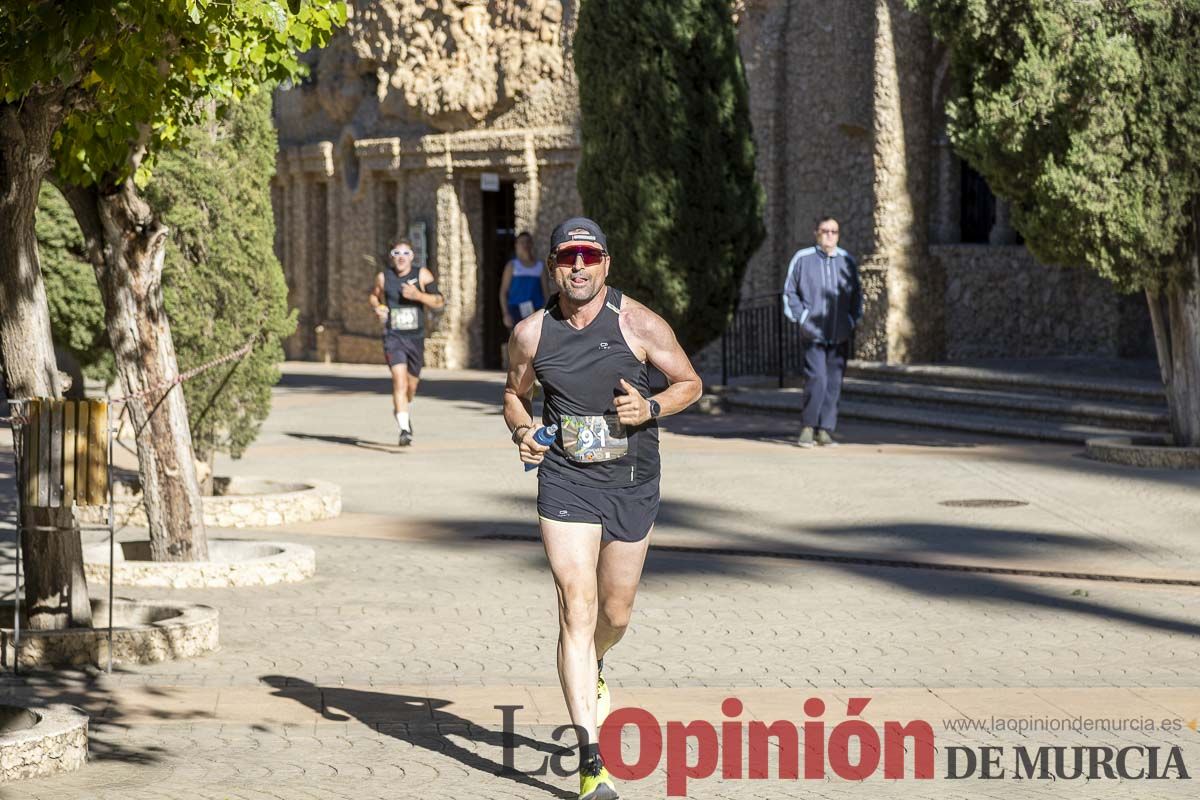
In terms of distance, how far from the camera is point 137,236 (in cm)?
997

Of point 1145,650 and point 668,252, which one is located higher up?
point 668,252

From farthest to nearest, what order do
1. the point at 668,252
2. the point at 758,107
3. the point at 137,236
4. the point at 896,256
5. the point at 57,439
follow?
the point at 758,107 → the point at 896,256 → the point at 668,252 → the point at 137,236 → the point at 57,439

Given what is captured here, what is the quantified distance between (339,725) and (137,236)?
11.8 ft

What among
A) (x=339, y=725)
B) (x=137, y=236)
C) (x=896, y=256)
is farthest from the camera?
(x=896, y=256)

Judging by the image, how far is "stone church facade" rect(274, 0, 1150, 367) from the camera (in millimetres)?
24344

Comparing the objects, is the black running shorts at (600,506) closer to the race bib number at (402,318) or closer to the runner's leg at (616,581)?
the runner's leg at (616,581)

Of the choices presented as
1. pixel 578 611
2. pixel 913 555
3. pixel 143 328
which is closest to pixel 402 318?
pixel 913 555

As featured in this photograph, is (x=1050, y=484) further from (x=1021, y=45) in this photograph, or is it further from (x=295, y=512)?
(x=295, y=512)

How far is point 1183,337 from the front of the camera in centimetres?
1597

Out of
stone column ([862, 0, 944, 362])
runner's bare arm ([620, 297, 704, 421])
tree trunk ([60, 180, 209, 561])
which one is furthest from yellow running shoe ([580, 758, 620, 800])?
stone column ([862, 0, 944, 362])

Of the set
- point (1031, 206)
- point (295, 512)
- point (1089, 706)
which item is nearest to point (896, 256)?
point (1031, 206)

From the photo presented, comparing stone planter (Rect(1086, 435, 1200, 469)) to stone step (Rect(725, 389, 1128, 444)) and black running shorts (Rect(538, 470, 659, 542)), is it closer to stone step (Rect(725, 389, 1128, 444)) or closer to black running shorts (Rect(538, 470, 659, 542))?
stone step (Rect(725, 389, 1128, 444))

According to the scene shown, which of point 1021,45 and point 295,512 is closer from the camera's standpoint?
point 295,512

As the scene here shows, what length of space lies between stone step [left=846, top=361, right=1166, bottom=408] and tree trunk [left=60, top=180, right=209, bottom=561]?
38.5 feet
